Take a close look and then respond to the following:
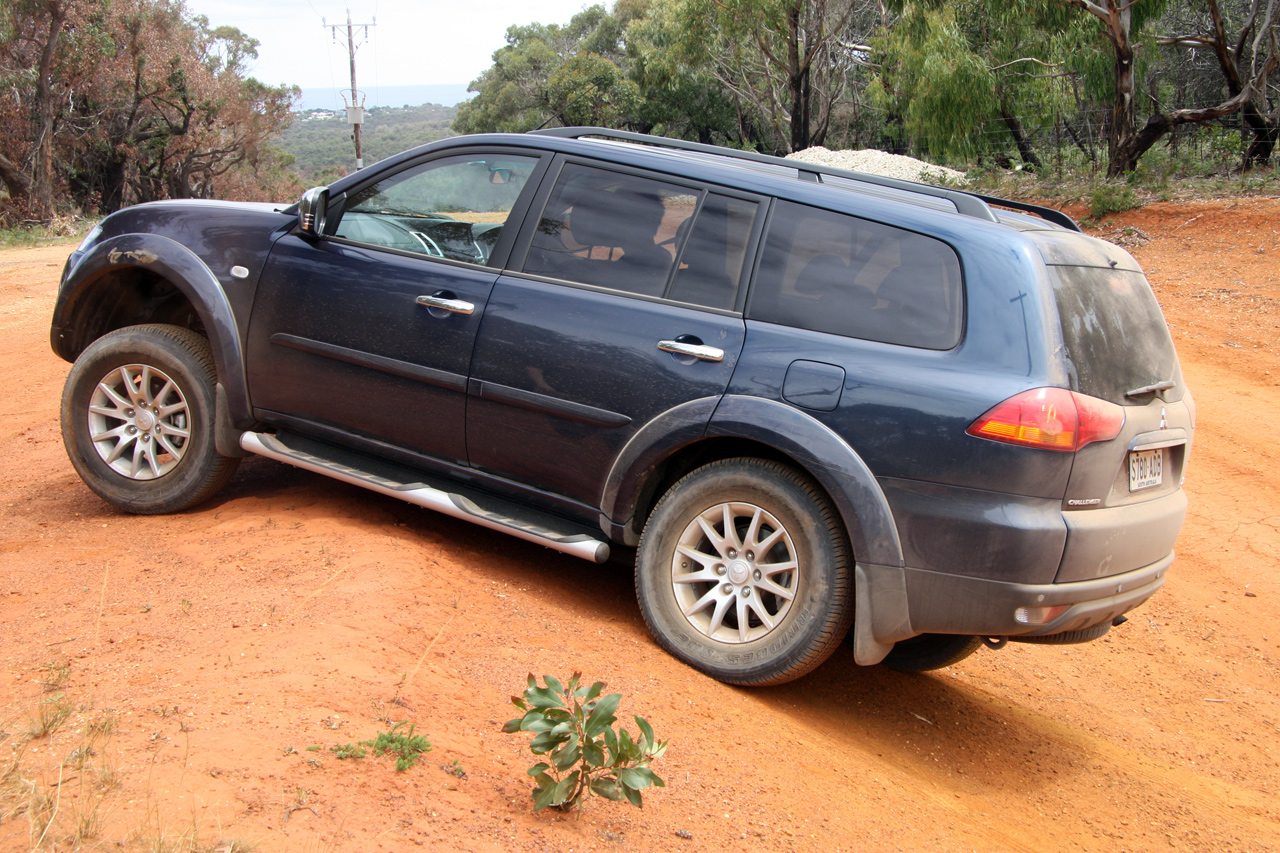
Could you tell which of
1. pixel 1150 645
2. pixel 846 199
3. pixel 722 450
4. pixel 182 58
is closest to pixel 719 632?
pixel 722 450

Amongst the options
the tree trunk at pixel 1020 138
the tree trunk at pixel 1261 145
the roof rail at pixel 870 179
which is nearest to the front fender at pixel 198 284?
the roof rail at pixel 870 179

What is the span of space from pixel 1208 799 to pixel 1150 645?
146 cm

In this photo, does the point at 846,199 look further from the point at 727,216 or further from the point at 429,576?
the point at 429,576

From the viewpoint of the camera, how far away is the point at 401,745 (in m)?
2.70

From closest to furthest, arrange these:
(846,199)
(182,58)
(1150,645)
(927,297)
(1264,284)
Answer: (927,297) → (846,199) → (1150,645) → (1264,284) → (182,58)

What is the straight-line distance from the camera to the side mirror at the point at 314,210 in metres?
4.52

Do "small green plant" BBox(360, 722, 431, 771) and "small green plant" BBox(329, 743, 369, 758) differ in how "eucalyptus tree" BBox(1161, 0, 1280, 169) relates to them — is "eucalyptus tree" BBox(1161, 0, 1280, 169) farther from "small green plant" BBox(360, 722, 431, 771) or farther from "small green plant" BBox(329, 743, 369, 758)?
"small green plant" BBox(329, 743, 369, 758)

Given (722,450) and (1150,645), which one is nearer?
(722,450)

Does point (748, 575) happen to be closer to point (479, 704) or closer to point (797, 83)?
point (479, 704)

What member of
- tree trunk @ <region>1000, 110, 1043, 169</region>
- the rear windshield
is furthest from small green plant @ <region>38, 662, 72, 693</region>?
tree trunk @ <region>1000, 110, 1043, 169</region>

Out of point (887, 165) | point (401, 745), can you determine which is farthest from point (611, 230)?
point (887, 165)

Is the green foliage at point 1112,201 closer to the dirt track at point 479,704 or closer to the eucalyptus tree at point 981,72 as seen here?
the eucalyptus tree at point 981,72

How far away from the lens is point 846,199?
12.1ft

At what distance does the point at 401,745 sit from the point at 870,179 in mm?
3042
